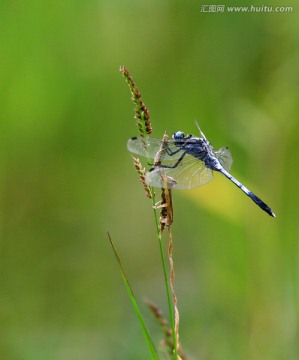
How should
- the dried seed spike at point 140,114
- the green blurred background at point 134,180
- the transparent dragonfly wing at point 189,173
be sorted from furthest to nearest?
the green blurred background at point 134,180 → the transparent dragonfly wing at point 189,173 → the dried seed spike at point 140,114

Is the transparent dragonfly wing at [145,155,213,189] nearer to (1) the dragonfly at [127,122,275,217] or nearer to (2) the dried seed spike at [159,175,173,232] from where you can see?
(1) the dragonfly at [127,122,275,217]

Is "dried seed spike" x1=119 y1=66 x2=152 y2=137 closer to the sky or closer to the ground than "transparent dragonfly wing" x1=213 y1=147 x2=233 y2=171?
closer to the sky

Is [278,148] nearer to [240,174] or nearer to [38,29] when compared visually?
[240,174]

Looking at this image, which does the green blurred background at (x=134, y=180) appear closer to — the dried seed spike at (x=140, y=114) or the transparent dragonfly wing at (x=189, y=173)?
the transparent dragonfly wing at (x=189, y=173)

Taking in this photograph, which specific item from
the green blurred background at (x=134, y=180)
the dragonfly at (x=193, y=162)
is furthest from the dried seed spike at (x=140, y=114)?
the green blurred background at (x=134, y=180)

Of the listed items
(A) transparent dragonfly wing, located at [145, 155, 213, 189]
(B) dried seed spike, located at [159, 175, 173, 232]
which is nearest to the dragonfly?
(A) transparent dragonfly wing, located at [145, 155, 213, 189]

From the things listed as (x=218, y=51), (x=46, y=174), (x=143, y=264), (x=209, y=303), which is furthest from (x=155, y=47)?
(x=209, y=303)

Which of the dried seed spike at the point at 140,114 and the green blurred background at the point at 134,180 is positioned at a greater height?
the dried seed spike at the point at 140,114
